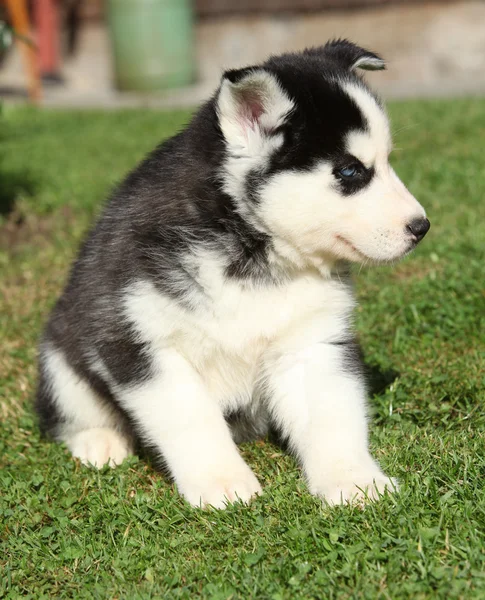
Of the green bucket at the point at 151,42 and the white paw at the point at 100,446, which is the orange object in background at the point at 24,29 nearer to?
the green bucket at the point at 151,42

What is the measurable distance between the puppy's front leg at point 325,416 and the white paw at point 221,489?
21 centimetres

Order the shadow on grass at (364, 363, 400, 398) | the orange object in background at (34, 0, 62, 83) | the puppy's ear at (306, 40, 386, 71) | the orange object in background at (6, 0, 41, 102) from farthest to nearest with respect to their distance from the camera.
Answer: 1. the orange object in background at (34, 0, 62, 83)
2. the orange object in background at (6, 0, 41, 102)
3. the shadow on grass at (364, 363, 400, 398)
4. the puppy's ear at (306, 40, 386, 71)

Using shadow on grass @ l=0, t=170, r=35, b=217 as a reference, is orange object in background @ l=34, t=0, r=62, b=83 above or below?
below

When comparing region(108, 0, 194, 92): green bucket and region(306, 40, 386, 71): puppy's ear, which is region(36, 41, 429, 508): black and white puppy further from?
region(108, 0, 194, 92): green bucket

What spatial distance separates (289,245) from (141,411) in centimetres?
78

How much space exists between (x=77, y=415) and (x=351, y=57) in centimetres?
185

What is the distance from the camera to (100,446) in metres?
3.39

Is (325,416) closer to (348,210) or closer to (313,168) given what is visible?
(348,210)

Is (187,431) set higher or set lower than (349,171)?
lower

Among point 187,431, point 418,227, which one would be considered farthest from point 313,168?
point 187,431

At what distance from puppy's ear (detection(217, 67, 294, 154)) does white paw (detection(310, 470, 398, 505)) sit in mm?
1140

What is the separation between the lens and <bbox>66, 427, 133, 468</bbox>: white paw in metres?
3.36

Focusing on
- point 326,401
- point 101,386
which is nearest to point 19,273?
point 101,386

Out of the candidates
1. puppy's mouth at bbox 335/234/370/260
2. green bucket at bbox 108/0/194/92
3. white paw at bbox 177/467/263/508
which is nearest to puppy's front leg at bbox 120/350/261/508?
white paw at bbox 177/467/263/508
